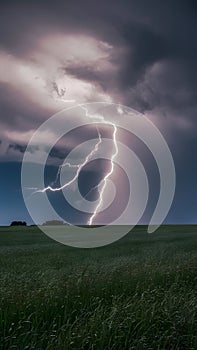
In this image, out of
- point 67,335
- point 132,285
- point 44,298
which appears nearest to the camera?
point 67,335

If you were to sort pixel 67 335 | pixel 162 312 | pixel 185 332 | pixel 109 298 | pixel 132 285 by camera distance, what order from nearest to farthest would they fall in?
pixel 67 335
pixel 185 332
pixel 162 312
pixel 109 298
pixel 132 285

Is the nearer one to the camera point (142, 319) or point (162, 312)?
point (142, 319)

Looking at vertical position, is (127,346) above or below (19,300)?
below

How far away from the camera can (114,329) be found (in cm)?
832

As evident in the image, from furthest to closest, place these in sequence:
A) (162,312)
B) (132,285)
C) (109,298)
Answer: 1. (132,285)
2. (109,298)
3. (162,312)

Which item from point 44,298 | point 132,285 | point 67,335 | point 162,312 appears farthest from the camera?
point 132,285

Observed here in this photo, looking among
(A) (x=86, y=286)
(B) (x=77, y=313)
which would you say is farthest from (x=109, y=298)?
(B) (x=77, y=313)

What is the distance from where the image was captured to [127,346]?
26.3 ft

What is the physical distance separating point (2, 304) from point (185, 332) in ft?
14.4

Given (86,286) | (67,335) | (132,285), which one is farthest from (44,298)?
(132,285)

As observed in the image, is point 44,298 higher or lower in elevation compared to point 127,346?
higher

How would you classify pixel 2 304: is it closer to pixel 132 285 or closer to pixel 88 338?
pixel 88 338

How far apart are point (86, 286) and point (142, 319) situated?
140 inches

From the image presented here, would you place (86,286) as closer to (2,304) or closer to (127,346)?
(2,304)
